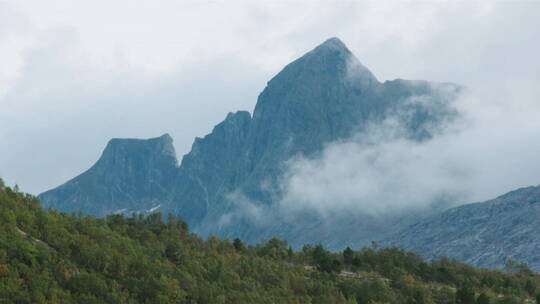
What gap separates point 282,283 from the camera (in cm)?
12038

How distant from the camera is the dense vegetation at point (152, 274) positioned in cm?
9069

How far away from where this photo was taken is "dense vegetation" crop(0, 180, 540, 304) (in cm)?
9069

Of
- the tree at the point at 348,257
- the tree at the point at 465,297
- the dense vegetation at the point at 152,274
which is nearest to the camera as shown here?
the dense vegetation at the point at 152,274

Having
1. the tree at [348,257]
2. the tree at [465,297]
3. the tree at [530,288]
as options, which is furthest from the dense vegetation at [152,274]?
the tree at [348,257]

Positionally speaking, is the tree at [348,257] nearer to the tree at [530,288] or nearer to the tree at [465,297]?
the tree at [530,288]

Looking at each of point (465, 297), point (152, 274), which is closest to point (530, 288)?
point (465, 297)

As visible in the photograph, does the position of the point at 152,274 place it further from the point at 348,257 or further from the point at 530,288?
the point at 530,288

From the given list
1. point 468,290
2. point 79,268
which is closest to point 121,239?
point 79,268

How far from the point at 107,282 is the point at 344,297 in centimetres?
4727

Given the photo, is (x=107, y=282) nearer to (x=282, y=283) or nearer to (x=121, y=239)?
(x=121, y=239)

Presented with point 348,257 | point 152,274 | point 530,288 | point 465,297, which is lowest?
point 530,288

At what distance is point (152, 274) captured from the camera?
101125 mm

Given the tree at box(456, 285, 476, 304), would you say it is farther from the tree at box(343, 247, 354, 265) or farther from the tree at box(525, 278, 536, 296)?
the tree at box(343, 247, 354, 265)

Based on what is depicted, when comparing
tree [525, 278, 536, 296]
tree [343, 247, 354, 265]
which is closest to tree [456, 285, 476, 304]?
tree [525, 278, 536, 296]
